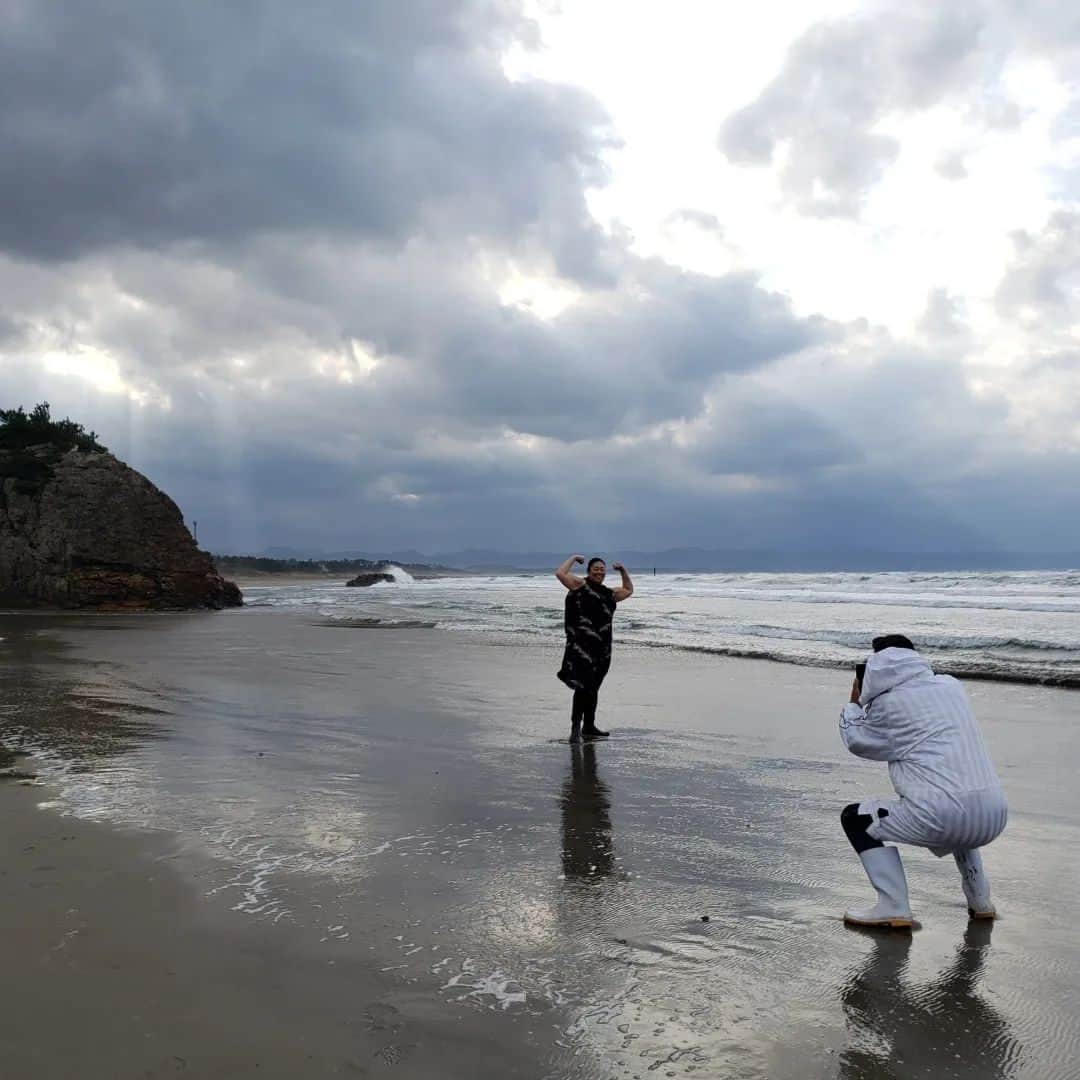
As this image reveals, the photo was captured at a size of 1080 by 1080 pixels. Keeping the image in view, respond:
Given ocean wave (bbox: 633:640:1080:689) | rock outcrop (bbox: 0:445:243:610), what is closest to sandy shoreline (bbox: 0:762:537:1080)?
ocean wave (bbox: 633:640:1080:689)

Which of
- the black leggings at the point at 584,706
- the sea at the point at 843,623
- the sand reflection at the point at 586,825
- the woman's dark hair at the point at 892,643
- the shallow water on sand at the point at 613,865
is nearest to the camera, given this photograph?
the shallow water on sand at the point at 613,865

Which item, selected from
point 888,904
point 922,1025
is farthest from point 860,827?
point 922,1025

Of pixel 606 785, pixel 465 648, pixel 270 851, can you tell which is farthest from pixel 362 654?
pixel 270 851

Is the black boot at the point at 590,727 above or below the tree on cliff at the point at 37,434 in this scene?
below

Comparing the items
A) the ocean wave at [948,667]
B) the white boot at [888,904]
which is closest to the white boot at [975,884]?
the white boot at [888,904]

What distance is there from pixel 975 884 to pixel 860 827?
0.59 metres

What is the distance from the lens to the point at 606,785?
7125mm

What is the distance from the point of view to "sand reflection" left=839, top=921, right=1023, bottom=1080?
9.86 ft

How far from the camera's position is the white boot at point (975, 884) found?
4.31 m

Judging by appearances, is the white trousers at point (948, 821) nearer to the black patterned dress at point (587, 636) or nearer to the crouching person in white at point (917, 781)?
the crouching person in white at point (917, 781)

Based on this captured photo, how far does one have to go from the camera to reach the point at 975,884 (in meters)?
→ 4.33

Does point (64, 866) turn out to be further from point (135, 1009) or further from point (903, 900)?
point (903, 900)

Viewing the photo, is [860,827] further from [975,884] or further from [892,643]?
[892,643]

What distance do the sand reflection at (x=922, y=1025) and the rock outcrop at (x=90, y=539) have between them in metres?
31.8
